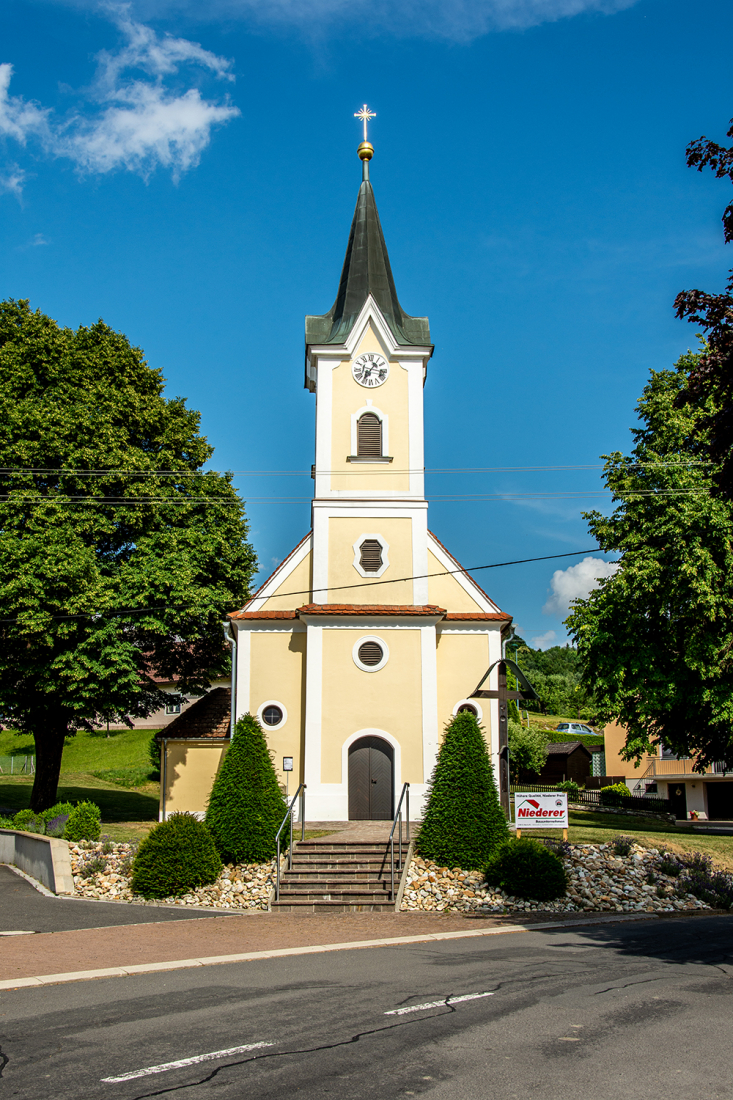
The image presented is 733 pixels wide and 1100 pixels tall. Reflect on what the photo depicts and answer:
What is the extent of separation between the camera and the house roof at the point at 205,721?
2789cm

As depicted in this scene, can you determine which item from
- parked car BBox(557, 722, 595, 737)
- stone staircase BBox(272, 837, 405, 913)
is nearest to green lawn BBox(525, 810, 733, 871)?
stone staircase BBox(272, 837, 405, 913)

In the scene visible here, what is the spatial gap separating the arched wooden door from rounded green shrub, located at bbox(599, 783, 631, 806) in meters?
25.0

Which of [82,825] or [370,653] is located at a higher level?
[370,653]

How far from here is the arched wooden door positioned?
77.9 ft

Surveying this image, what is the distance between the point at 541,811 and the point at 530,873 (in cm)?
298

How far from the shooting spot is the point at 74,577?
79.8ft

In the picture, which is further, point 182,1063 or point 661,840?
point 661,840

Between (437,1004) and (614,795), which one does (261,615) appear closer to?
(437,1004)

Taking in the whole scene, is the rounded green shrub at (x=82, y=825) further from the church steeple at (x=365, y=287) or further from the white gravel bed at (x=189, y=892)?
the church steeple at (x=365, y=287)

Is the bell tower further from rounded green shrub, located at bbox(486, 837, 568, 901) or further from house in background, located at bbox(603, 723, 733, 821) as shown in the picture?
house in background, located at bbox(603, 723, 733, 821)

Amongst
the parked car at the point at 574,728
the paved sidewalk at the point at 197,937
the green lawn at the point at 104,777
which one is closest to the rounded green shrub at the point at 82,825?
the paved sidewalk at the point at 197,937

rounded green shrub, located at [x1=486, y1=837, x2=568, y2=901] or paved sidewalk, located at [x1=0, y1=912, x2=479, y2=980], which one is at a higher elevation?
rounded green shrub, located at [x1=486, y1=837, x2=568, y2=901]

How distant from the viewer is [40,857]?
1916 centimetres

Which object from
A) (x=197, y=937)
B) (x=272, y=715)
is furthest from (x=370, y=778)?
(x=197, y=937)
